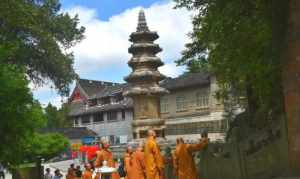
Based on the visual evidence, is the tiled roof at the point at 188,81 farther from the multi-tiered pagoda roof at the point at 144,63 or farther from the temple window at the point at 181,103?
the multi-tiered pagoda roof at the point at 144,63

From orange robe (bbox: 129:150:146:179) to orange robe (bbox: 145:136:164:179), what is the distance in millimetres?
782

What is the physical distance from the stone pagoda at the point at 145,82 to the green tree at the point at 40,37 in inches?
136

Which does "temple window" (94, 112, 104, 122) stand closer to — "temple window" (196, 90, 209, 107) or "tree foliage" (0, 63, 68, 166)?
"temple window" (196, 90, 209, 107)

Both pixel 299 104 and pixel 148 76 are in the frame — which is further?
pixel 148 76

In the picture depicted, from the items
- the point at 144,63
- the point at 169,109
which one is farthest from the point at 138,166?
the point at 169,109

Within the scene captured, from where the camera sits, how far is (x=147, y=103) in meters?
29.5

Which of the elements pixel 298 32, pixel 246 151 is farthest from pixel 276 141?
pixel 298 32

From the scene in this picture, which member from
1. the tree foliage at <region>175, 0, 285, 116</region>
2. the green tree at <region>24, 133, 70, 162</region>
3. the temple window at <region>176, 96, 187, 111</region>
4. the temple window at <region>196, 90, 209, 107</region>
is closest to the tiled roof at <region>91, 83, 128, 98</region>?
the temple window at <region>176, 96, 187, 111</region>

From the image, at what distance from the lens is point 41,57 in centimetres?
2855

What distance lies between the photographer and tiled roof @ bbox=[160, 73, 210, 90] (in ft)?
160

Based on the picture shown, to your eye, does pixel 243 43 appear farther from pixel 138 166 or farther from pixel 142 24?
pixel 142 24

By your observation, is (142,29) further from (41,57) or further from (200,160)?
(200,160)

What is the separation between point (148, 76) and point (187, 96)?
21.1m

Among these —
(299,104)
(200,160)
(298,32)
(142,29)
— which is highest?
(142,29)
